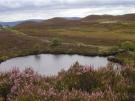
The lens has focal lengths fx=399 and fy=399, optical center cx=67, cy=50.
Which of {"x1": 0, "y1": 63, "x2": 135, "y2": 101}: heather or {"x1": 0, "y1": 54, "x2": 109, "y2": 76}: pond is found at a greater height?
{"x1": 0, "y1": 63, "x2": 135, "y2": 101}: heather

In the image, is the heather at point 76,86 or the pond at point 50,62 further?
the pond at point 50,62

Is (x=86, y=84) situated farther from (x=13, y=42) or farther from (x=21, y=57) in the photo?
(x=13, y=42)

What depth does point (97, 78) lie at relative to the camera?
1248cm

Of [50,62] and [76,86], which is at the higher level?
[76,86]

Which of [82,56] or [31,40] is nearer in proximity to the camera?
[82,56]

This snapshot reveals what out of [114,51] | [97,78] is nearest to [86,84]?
[97,78]

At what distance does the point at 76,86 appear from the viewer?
39.4ft

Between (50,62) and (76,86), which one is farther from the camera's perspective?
(50,62)

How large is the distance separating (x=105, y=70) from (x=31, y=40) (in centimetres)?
7650

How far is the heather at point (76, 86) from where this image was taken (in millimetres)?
9984

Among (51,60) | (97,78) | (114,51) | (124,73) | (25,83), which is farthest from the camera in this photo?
(114,51)

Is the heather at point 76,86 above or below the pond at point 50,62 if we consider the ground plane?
above

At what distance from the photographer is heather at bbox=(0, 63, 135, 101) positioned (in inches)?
393

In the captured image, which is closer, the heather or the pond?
the heather
